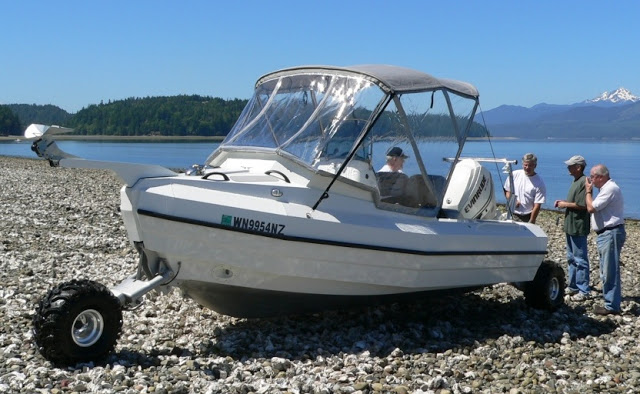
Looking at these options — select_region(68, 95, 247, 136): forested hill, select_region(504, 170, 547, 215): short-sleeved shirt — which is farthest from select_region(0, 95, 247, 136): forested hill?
select_region(504, 170, 547, 215): short-sleeved shirt

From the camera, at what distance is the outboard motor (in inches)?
325

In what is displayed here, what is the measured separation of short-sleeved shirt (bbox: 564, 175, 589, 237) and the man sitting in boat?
2.86 meters

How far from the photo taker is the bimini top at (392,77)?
7395mm

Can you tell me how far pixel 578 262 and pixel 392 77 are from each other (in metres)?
4.07

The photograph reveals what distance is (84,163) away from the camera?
6.43 m

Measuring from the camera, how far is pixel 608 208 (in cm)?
880

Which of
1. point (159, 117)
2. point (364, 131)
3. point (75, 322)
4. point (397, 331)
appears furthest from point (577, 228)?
point (159, 117)

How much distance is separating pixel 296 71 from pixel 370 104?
1.08 metres

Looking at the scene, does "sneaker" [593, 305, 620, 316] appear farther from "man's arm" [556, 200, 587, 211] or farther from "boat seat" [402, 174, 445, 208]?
"boat seat" [402, 174, 445, 208]

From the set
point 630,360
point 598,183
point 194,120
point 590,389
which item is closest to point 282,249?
point 590,389

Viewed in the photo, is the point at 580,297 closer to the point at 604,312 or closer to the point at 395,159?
the point at 604,312

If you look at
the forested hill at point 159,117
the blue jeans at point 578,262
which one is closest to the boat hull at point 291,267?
the blue jeans at point 578,262

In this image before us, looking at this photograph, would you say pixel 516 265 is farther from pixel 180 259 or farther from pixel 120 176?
pixel 120 176

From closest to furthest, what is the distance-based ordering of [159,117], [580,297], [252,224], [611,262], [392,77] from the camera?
1. [252,224]
2. [392,77]
3. [611,262]
4. [580,297]
5. [159,117]
